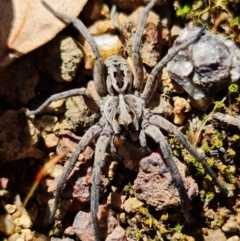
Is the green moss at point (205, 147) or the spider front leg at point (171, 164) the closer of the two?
the spider front leg at point (171, 164)

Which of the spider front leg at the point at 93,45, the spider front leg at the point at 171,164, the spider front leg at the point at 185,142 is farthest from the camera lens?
the spider front leg at the point at 93,45

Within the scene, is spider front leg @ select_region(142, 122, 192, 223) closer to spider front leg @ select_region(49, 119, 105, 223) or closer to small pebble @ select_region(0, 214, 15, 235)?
spider front leg @ select_region(49, 119, 105, 223)

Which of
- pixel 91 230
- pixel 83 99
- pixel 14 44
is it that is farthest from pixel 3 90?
pixel 91 230

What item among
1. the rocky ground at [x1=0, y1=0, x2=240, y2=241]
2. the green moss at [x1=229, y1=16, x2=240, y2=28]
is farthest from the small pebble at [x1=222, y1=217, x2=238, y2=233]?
the green moss at [x1=229, y1=16, x2=240, y2=28]

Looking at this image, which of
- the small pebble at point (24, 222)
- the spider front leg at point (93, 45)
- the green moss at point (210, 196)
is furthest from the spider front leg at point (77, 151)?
the green moss at point (210, 196)

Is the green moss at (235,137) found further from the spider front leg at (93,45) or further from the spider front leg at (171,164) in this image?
the spider front leg at (93,45)

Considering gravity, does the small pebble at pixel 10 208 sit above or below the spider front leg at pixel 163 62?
below

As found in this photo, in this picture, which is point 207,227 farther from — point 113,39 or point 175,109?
point 113,39
